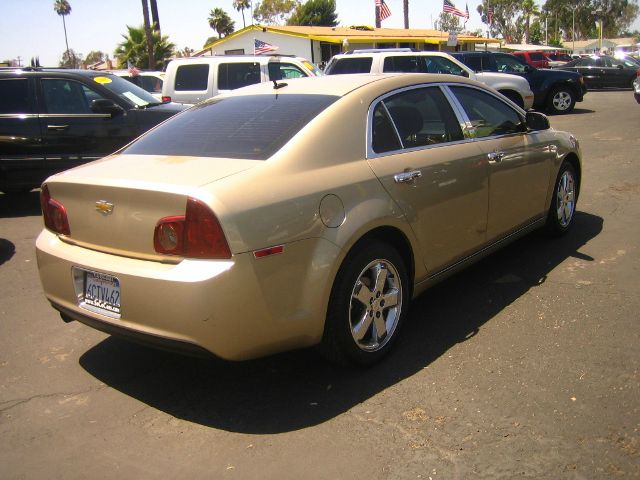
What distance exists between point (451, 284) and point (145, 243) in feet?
8.84

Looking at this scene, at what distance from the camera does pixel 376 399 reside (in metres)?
3.27

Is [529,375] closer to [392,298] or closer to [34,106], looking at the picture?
[392,298]

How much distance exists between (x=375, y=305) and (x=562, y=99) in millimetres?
17131

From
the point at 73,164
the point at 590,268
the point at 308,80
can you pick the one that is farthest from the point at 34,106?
the point at 590,268

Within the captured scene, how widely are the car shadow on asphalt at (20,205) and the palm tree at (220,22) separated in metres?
58.6

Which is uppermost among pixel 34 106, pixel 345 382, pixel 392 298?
pixel 34 106

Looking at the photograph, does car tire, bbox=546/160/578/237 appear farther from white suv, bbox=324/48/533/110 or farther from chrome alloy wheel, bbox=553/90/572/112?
chrome alloy wheel, bbox=553/90/572/112

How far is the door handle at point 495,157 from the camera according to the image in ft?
14.7

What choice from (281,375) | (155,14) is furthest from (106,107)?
(155,14)

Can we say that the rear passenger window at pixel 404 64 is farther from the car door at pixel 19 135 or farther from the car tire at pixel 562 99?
the car door at pixel 19 135

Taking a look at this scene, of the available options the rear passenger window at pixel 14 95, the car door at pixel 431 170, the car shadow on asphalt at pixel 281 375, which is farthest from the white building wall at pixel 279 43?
the car shadow on asphalt at pixel 281 375

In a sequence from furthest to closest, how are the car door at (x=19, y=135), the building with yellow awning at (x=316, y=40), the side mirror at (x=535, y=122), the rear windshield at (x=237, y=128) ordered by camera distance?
the building with yellow awning at (x=316, y=40), the car door at (x=19, y=135), the side mirror at (x=535, y=122), the rear windshield at (x=237, y=128)

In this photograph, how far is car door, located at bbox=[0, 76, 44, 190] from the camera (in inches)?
307

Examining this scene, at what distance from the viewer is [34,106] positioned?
312 inches
